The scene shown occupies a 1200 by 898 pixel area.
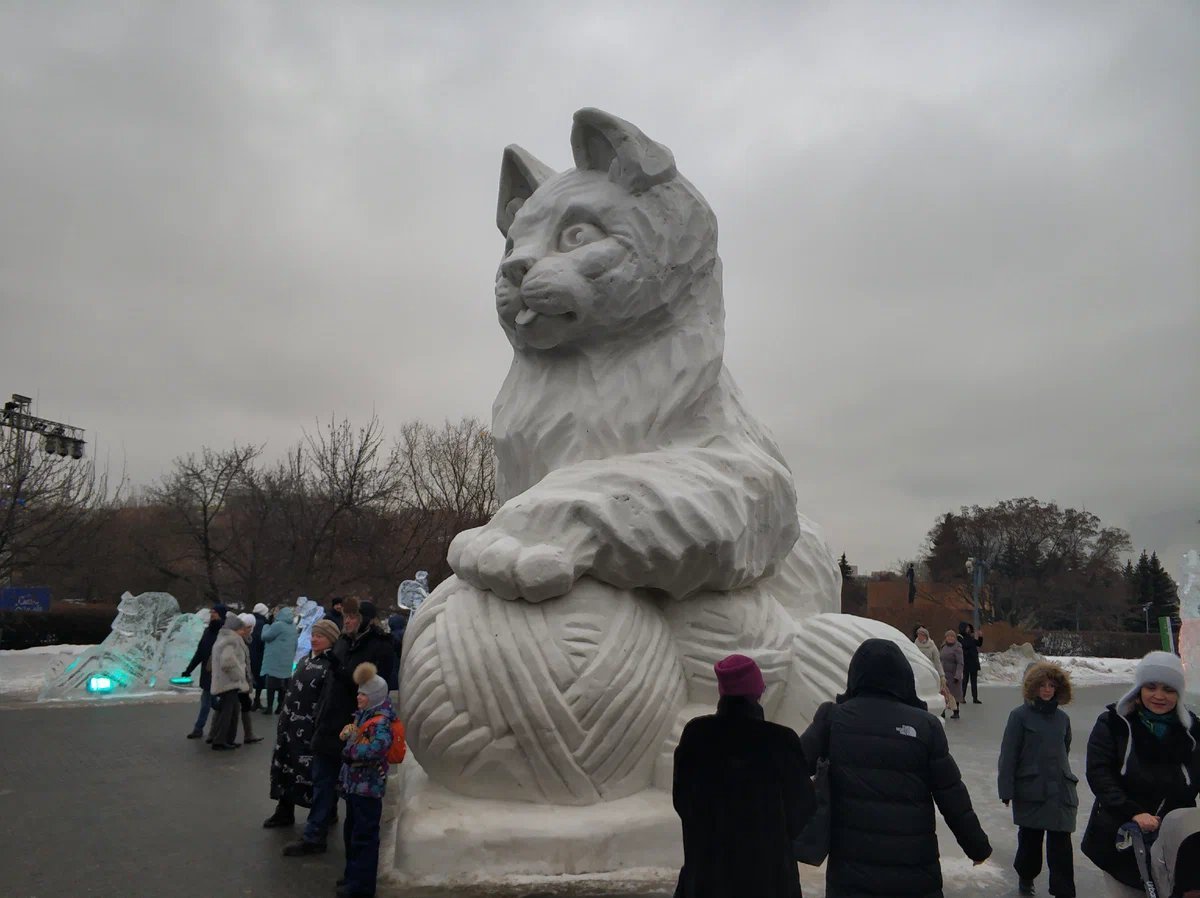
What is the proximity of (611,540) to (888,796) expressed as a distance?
1539 mm

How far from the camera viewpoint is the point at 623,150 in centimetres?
412

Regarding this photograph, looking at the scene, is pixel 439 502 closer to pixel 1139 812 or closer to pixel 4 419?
pixel 4 419

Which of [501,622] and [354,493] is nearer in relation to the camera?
[501,622]

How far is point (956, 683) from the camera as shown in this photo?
469 inches

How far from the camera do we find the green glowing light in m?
11.3

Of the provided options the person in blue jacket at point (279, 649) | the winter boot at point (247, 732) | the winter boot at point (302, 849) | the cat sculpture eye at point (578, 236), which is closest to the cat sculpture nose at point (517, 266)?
the cat sculpture eye at point (578, 236)

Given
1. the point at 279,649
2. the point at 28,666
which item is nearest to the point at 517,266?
the point at 279,649

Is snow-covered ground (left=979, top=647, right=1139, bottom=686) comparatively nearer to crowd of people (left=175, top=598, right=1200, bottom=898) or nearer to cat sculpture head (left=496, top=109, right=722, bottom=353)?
crowd of people (left=175, top=598, right=1200, bottom=898)

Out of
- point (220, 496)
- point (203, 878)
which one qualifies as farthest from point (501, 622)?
point (220, 496)

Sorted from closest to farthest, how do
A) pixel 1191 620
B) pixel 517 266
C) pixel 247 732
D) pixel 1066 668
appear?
pixel 517 266
pixel 247 732
pixel 1191 620
pixel 1066 668

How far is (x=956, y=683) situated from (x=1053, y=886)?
887 centimetres

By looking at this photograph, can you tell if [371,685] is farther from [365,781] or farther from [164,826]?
[164,826]

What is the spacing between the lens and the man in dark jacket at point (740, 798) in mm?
2146

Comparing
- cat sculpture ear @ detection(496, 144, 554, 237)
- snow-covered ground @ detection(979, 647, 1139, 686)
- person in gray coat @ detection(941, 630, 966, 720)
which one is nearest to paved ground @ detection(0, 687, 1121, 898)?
cat sculpture ear @ detection(496, 144, 554, 237)
